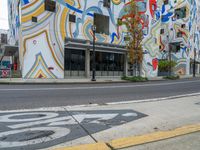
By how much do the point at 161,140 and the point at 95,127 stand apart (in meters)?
1.66

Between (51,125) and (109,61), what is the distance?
25112 mm

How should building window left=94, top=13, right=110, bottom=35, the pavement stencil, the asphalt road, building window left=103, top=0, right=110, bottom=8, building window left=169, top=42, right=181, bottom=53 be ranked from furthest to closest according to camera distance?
building window left=169, top=42, right=181, bottom=53, building window left=103, top=0, right=110, bottom=8, building window left=94, top=13, right=110, bottom=35, the asphalt road, the pavement stencil

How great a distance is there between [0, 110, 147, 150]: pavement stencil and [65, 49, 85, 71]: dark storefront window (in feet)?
64.5

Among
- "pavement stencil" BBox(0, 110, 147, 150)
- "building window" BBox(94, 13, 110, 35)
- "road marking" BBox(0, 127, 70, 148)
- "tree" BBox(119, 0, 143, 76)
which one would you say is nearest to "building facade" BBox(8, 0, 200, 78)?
"building window" BBox(94, 13, 110, 35)

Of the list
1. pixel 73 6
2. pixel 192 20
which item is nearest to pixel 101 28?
pixel 73 6

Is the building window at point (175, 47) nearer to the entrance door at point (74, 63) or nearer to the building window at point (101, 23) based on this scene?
the building window at point (101, 23)

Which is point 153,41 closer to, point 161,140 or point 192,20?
point 192,20

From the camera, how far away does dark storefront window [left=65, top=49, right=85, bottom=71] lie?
2617 centimetres

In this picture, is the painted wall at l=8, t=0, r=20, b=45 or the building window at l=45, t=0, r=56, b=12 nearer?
the building window at l=45, t=0, r=56, b=12

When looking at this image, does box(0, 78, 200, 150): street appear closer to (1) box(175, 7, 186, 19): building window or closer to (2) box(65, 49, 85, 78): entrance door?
(2) box(65, 49, 85, 78): entrance door

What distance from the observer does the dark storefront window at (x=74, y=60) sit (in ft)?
85.9

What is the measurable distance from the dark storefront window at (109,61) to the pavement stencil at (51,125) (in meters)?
21.9

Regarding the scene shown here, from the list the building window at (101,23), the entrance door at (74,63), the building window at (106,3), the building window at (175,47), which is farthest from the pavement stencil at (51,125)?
the building window at (175,47)

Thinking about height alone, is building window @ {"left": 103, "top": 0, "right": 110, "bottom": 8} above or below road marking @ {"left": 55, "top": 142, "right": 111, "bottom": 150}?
above
